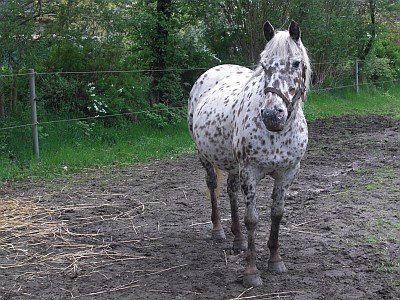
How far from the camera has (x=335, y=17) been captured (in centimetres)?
1516

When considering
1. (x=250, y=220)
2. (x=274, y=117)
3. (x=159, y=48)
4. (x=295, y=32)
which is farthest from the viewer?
(x=159, y=48)

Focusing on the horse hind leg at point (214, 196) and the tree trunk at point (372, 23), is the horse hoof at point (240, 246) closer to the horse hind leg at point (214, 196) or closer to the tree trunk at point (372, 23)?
the horse hind leg at point (214, 196)

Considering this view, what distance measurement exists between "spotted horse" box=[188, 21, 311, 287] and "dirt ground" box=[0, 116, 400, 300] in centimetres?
35

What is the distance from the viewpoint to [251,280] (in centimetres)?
437

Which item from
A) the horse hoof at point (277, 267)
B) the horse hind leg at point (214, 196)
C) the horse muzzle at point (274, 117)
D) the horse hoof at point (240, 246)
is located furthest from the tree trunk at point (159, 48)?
the horse muzzle at point (274, 117)

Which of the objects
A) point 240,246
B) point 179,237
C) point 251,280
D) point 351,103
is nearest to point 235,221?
point 240,246

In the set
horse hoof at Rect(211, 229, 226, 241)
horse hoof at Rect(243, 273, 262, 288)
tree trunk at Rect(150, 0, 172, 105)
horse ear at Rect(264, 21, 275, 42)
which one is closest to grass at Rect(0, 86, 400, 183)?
tree trunk at Rect(150, 0, 172, 105)

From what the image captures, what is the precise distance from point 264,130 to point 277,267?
3.54 feet

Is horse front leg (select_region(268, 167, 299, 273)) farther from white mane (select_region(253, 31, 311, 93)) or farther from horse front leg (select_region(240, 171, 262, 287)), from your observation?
white mane (select_region(253, 31, 311, 93))

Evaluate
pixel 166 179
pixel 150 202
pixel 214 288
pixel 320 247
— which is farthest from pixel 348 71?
pixel 214 288

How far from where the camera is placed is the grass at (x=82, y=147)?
846 cm

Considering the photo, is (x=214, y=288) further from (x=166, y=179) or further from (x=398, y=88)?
(x=398, y=88)

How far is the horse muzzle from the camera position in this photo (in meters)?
4.04

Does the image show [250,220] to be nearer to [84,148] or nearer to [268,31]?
[268,31]
